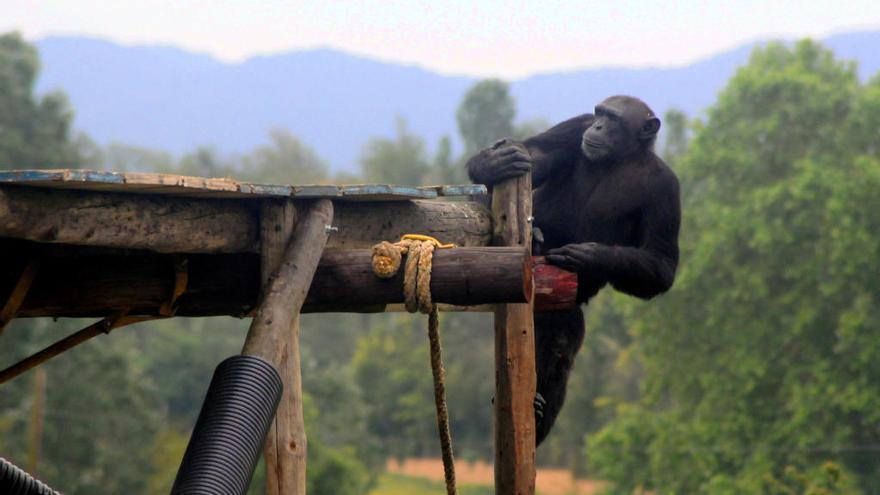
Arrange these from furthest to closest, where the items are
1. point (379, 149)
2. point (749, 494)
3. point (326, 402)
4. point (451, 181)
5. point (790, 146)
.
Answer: point (379, 149) < point (451, 181) < point (326, 402) < point (790, 146) < point (749, 494)

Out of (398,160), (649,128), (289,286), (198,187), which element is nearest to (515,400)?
(289,286)

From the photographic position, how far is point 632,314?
2688 cm

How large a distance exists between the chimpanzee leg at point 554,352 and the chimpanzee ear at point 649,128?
98 centimetres

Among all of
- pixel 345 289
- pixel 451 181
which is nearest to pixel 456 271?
pixel 345 289

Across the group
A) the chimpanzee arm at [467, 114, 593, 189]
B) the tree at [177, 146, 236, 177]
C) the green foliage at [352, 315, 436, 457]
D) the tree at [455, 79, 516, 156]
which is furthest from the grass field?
the chimpanzee arm at [467, 114, 593, 189]

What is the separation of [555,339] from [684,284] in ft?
65.5

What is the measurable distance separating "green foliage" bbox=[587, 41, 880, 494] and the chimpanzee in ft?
56.4

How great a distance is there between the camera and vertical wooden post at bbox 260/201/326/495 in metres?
4.43

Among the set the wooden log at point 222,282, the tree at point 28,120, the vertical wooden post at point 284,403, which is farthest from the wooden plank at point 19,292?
the tree at point 28,120

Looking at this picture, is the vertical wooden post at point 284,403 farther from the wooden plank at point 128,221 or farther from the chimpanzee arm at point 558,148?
the chimpanzee arm at point 558,148

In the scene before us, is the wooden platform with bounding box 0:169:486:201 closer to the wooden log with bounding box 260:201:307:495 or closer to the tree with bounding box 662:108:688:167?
the wooden log with bounding box 260:201:307:495

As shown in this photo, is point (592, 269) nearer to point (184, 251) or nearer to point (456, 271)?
point (456, 271)

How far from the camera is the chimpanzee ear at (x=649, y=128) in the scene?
265 inches

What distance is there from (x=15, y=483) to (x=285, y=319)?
4.49ft
